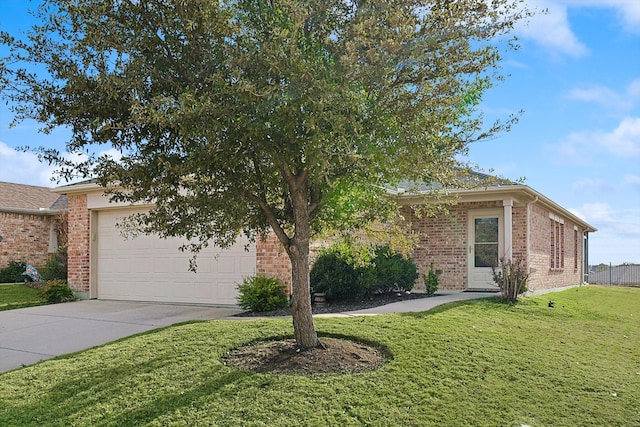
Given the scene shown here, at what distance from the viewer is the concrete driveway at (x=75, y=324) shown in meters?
8.27

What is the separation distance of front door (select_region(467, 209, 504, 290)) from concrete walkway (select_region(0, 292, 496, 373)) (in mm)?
2226

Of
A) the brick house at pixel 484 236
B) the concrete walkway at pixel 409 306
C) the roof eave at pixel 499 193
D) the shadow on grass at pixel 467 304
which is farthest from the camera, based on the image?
the brick house at pixel 484 236

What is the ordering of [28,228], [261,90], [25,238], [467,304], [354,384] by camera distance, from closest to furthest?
[261,90], [354,384], [467,304], [25,238], [28,228]

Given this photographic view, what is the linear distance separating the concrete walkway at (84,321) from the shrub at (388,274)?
0.80 m

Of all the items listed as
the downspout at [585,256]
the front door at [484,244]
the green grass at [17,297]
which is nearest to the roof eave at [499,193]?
the front door at [484,244]

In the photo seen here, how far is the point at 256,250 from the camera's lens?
11859 millimetres

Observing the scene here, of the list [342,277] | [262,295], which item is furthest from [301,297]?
[342,277]

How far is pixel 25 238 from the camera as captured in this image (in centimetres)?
2055

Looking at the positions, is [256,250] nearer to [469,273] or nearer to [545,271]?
[469,273]

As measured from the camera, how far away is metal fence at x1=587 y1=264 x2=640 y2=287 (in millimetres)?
31828

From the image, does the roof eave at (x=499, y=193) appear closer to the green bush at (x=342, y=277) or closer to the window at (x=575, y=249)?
the green bush at (x=342, y=277)

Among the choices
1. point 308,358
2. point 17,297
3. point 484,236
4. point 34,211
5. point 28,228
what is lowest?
point 17,297

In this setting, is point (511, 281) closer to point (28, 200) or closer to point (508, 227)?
point (508, 227)

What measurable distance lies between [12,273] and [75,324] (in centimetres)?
1109
